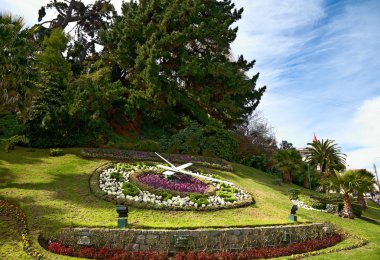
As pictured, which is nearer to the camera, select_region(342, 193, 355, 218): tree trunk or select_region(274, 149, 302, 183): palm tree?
select_region(342, 193, 355, 218): tree trunk

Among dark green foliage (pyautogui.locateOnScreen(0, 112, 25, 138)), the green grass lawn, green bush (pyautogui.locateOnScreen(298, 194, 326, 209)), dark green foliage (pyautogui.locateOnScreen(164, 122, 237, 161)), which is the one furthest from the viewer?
dark green foliage (pyautogui.locateOnScreen(164, 122, 237, 161))

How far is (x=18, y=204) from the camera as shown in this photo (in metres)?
13.3

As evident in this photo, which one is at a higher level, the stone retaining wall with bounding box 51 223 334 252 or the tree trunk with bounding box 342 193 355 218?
the tree trunk with bounding box 342 193 355 218

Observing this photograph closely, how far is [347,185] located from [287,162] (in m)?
10.6

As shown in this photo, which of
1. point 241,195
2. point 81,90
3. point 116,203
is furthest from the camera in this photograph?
point 81,90

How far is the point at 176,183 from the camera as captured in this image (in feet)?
62.3

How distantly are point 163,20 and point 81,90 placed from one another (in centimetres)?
1136

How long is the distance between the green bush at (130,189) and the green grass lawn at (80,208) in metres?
1.44

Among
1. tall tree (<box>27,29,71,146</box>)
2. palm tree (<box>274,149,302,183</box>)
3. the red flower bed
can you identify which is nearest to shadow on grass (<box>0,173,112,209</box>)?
the red flower bed

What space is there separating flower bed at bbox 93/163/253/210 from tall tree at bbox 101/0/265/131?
38.7 feet

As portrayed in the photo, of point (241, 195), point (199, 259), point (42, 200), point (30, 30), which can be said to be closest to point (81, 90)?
point (30, 30)

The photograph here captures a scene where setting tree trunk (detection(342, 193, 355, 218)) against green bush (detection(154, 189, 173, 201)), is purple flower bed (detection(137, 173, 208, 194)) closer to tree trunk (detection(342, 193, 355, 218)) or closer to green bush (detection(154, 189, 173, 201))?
green bush (detection(154, 189, 173, 201))

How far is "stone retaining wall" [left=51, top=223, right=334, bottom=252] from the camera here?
11.1m

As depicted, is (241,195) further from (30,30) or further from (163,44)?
(163,44)
